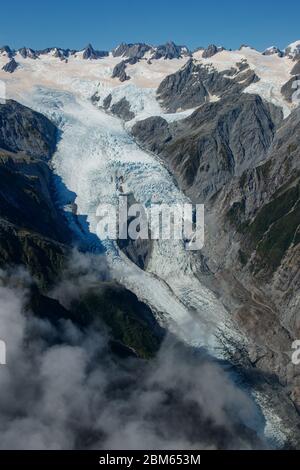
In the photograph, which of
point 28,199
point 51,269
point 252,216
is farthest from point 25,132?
point 51,269

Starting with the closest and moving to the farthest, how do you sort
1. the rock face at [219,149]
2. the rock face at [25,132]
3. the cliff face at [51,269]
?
the cliff face at [51,269] < the rock face at [219,149] < the rock face at [25,132]

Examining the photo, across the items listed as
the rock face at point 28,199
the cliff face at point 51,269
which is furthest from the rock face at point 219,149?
the cliff face at point 51,269

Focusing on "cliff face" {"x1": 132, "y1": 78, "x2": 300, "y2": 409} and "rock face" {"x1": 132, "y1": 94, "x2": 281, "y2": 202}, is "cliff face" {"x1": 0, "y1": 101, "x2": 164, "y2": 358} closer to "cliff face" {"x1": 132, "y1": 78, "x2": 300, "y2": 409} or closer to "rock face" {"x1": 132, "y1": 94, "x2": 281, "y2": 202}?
"cliff face" {"x1": 132, "y1": 78, "x2": 300, "y2": 409}

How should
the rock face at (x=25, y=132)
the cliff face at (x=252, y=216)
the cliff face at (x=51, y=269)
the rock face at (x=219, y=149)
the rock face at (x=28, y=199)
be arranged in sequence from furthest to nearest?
the rock face at (x=25, y=132), the rock face at (x=219, y=149), the cliff face at (x=252, y=216), the rock face at (x=28, y=199), the cliff face at (x=51, y=269)

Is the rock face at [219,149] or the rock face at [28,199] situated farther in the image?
the rock face at [219,149]

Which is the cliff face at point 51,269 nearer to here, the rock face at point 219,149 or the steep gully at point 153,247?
the steep gully at point 153,247

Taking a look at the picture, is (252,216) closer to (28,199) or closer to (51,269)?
(28,199)

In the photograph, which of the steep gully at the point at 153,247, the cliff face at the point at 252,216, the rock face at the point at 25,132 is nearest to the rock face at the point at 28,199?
the rock face at the point at 25,132

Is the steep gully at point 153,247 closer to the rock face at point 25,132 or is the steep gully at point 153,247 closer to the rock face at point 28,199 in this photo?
the rock face at point 25,132

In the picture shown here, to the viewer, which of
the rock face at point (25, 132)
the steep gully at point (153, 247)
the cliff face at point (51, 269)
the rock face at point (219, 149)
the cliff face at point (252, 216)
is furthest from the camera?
the rock face at point (25, 132)

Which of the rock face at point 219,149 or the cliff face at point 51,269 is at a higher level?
the rock face at point 219,149

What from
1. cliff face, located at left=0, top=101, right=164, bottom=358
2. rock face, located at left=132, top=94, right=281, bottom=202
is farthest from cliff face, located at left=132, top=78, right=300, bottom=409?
cliff face, located at left=0, top=101, right=164, bottom=358
